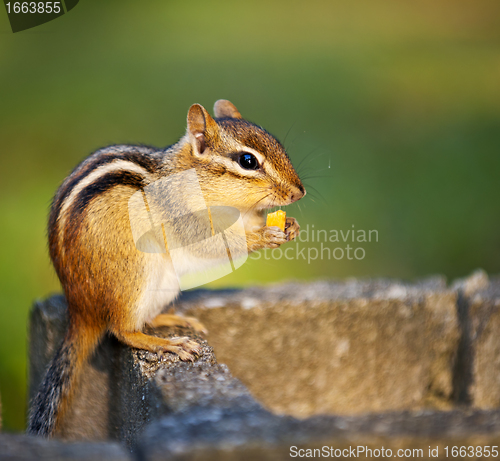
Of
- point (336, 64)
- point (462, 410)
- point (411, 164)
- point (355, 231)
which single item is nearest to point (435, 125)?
point (411, 164)

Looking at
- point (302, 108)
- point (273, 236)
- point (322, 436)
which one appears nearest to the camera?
point (322, 436)

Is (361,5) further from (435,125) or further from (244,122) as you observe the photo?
(244,122)

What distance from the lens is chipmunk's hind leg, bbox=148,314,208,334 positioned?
2273 millimetres

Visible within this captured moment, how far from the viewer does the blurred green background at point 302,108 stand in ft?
16.5

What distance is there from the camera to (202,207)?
232cm

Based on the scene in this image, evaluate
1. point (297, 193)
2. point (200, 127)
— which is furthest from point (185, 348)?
point (200, 127)

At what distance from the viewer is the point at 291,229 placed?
2.36 metres

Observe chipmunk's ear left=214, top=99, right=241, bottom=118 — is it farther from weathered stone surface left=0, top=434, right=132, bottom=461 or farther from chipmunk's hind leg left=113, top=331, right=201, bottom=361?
weathered stone surface left=0, top=434, right=132, bottom=461

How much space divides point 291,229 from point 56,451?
1.38 meters

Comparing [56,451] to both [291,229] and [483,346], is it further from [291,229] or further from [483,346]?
[483,346]

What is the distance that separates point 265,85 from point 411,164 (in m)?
2.24

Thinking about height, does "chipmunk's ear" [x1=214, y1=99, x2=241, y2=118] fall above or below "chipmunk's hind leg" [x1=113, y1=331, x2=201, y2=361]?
above

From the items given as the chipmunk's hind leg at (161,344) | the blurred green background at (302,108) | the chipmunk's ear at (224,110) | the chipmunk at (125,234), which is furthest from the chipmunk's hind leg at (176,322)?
the blurred green background at (302,108)

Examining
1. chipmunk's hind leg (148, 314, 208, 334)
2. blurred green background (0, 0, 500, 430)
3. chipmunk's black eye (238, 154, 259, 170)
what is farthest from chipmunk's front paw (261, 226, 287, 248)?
blurred green background (0, 0, 500, 430)
